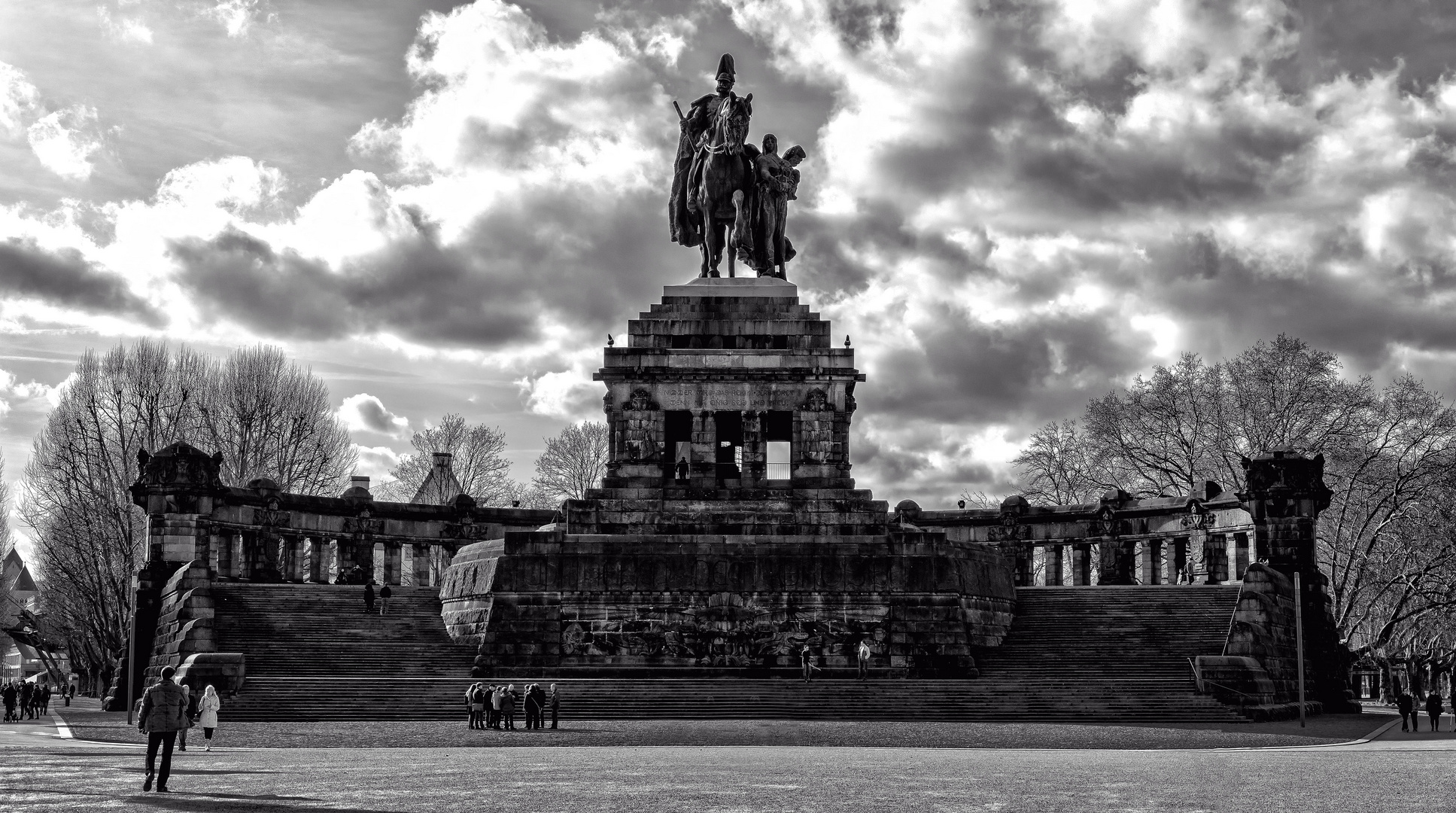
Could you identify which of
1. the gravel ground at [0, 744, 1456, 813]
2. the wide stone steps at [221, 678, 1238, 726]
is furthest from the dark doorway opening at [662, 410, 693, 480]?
the gravel ground at [0, 744, 1456, 813]

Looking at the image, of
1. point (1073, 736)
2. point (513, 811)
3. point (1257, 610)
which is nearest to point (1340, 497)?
point (1257, 610)

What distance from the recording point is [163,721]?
2086 cm

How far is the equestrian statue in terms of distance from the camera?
53.0 meters

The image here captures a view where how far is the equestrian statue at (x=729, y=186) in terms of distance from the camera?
174 ft

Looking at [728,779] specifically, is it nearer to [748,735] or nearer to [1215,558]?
[748,735]

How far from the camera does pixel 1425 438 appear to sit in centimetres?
6200

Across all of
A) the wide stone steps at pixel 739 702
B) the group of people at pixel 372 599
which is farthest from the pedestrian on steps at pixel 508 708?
the group of people at pixel 372 599

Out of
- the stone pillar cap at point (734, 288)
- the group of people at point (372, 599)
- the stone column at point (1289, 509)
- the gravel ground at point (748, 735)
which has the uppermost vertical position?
the stone pillar cap at point (734, 288)

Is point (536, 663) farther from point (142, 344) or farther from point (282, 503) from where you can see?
point (142, 344)

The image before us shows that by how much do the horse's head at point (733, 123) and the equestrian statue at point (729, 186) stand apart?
0.08 ft

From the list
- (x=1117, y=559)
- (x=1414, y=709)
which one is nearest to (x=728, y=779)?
(x=1414, y=709)

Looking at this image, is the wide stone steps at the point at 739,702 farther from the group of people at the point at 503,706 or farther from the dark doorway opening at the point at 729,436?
the dark doorway opening at the point at 729,436

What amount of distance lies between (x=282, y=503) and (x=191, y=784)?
36.5 meters

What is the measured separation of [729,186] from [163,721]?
3488 cm
